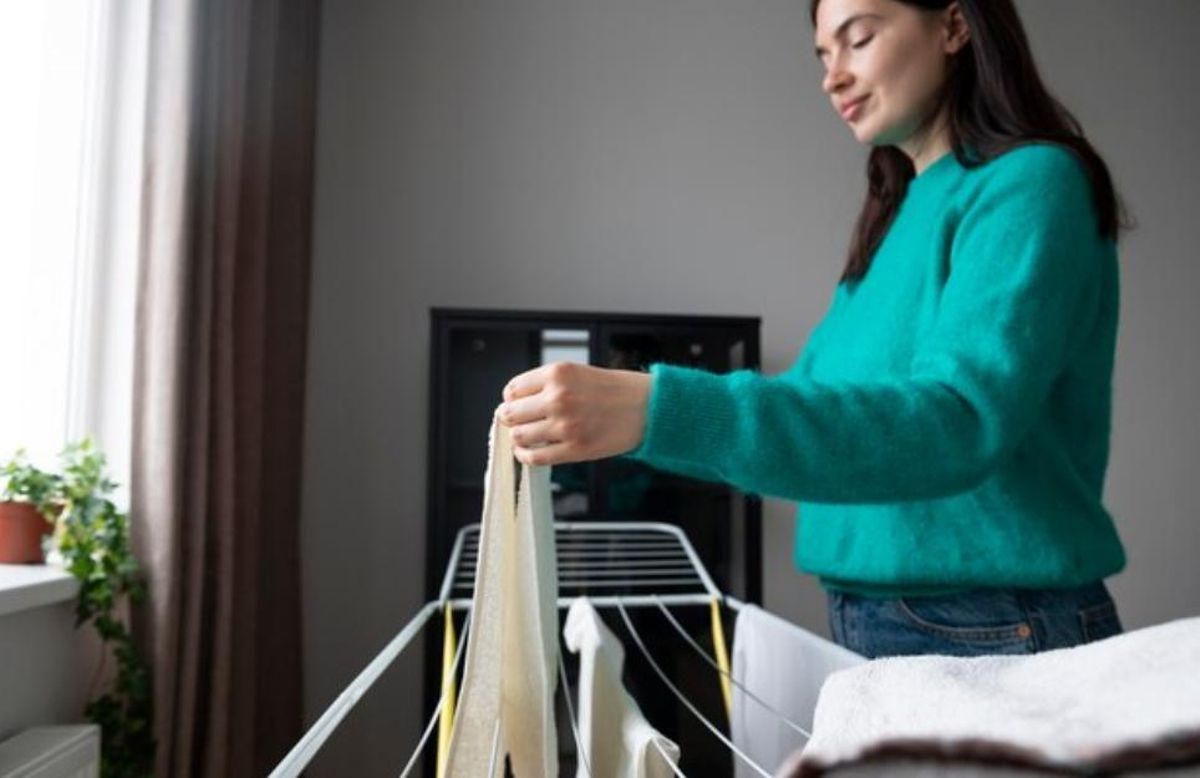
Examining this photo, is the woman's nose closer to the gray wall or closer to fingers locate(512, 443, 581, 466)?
fingers locate(512, 443, 581, 466)

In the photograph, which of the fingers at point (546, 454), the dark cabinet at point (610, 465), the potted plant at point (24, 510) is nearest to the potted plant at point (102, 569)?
the potted plant at point (24, 510)

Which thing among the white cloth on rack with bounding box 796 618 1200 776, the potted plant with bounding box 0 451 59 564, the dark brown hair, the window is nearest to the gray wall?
the window

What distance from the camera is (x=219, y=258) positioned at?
→ 153 cm

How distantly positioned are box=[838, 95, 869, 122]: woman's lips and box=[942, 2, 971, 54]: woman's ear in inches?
3.6

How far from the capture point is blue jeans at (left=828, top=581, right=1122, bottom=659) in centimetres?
74

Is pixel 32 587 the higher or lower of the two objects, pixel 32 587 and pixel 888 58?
the lower

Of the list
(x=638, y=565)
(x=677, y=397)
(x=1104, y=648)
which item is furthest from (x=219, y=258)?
(x=1104, y=648)

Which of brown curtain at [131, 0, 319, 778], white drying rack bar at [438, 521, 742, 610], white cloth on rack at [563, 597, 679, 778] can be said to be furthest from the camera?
white drying rack bar at [438, 521, 742, 610]

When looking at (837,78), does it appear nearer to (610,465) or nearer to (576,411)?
(576,411)

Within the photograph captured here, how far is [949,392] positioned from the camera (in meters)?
0.60

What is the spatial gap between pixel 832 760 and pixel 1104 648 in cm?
17

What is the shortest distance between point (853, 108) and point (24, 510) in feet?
4.21

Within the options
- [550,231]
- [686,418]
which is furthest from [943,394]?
[550,231]

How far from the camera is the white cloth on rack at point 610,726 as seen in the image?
0.62 meters
